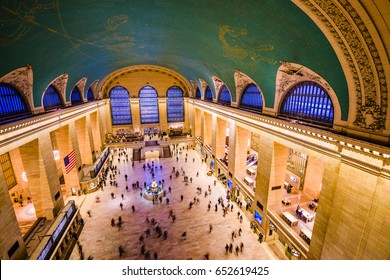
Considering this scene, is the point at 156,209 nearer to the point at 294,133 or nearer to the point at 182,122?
the point at 294,133

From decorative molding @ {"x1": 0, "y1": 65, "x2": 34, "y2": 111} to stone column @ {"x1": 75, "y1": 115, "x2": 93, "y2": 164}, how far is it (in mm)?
8501

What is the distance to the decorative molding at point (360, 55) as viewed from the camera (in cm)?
497

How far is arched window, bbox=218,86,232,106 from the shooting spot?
1772cm

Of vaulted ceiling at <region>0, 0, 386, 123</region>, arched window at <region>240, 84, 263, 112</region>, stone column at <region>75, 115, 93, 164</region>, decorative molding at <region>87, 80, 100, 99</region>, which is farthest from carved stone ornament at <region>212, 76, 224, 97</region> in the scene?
decorative molding at <region>87, 80, 100, 99</region>

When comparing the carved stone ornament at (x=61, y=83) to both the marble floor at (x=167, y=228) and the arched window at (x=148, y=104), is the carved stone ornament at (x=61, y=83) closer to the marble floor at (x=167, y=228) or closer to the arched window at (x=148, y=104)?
the marble floor at (x=167, y=228)

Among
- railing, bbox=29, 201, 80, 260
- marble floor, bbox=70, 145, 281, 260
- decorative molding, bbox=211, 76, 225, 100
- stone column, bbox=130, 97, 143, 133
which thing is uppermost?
decorative molding, bbox=211, 76, 225, 100

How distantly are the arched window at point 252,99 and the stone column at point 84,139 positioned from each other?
15.4 meters

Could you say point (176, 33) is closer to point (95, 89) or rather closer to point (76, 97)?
point (76, 97)

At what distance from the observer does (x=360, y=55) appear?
546cm

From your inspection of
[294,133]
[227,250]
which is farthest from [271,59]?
[227,250]

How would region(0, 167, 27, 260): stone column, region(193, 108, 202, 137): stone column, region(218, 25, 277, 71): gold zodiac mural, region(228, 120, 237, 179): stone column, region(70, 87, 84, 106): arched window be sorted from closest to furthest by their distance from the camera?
region(0, 167, 27, 260): stone column, region(218, 25, 277, 71): gold zodiac mural, region(228, 120, 237, 179): stone column, region(70, 87, 84, 106): arched window, region(193, 108, 202, 137): stone column

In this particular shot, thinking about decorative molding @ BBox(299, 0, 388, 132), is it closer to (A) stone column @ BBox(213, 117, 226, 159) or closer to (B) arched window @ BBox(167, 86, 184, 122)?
(A) stone column @ BBox(213, 117, 226, 159)

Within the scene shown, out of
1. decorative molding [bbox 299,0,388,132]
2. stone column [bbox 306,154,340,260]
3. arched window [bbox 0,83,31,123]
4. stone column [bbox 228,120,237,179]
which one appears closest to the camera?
decorative molding [bbox 299,0,388,132]

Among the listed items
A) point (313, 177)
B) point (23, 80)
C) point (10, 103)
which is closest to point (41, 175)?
point (10, 103)
